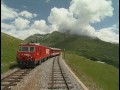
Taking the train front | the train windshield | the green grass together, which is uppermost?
the train windshield

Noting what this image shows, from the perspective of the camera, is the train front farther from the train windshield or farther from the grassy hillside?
the grassy hillside

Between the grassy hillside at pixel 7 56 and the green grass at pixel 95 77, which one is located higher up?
the grassy hillside at pixel 7 56

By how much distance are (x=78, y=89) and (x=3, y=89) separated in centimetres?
532

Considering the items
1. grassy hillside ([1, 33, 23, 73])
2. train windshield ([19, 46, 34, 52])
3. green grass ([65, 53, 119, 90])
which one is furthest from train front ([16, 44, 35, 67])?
green grass ([65, 53, 119, 90])

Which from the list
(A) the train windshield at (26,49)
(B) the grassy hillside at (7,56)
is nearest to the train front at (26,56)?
(A) the train windshield at (26,49)

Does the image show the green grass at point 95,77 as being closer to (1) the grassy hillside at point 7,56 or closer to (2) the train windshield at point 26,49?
(2) the train windshield at point 26,49

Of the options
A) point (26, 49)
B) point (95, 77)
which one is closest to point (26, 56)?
point (26, 49)

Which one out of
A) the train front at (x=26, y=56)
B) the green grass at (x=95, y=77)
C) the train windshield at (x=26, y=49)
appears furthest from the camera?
the train windshield at (x=26, y=49)

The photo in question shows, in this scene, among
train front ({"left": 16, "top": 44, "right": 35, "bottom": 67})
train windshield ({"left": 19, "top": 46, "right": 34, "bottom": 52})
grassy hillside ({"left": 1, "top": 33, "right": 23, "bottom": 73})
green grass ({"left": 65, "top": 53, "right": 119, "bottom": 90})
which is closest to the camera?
green grass ({"left": 65, "top": 53, "right": 119, "bottom": 90})

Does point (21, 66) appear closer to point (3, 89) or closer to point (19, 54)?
point (19, 54)

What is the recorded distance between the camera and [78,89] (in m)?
18.6

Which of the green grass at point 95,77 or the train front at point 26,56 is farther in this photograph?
the train front at point 26,56

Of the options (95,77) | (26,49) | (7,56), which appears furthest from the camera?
(7,56)

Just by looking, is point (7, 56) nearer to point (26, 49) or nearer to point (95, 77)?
point (26, 49)
